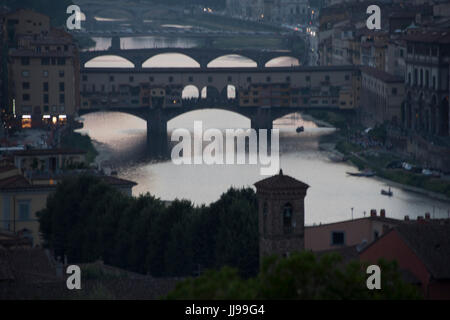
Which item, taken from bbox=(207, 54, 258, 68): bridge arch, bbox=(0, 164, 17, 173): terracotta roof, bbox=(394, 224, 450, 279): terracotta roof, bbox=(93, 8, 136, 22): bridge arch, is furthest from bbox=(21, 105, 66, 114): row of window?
bbox=(93, 8, 136, 22): bridge arch

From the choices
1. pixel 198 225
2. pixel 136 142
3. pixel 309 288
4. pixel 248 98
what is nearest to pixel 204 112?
pixel 248 98

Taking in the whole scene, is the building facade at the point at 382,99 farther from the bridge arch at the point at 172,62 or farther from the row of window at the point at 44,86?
the bridge arch at the point at 172,62

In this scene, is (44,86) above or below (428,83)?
below

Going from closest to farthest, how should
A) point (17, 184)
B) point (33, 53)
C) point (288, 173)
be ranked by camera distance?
1. point (17, 184)
2. point (288, 173)
3. point (33, 53)

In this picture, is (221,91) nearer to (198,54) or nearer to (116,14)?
(198,54)

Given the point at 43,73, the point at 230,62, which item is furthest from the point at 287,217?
the point at 230,62
